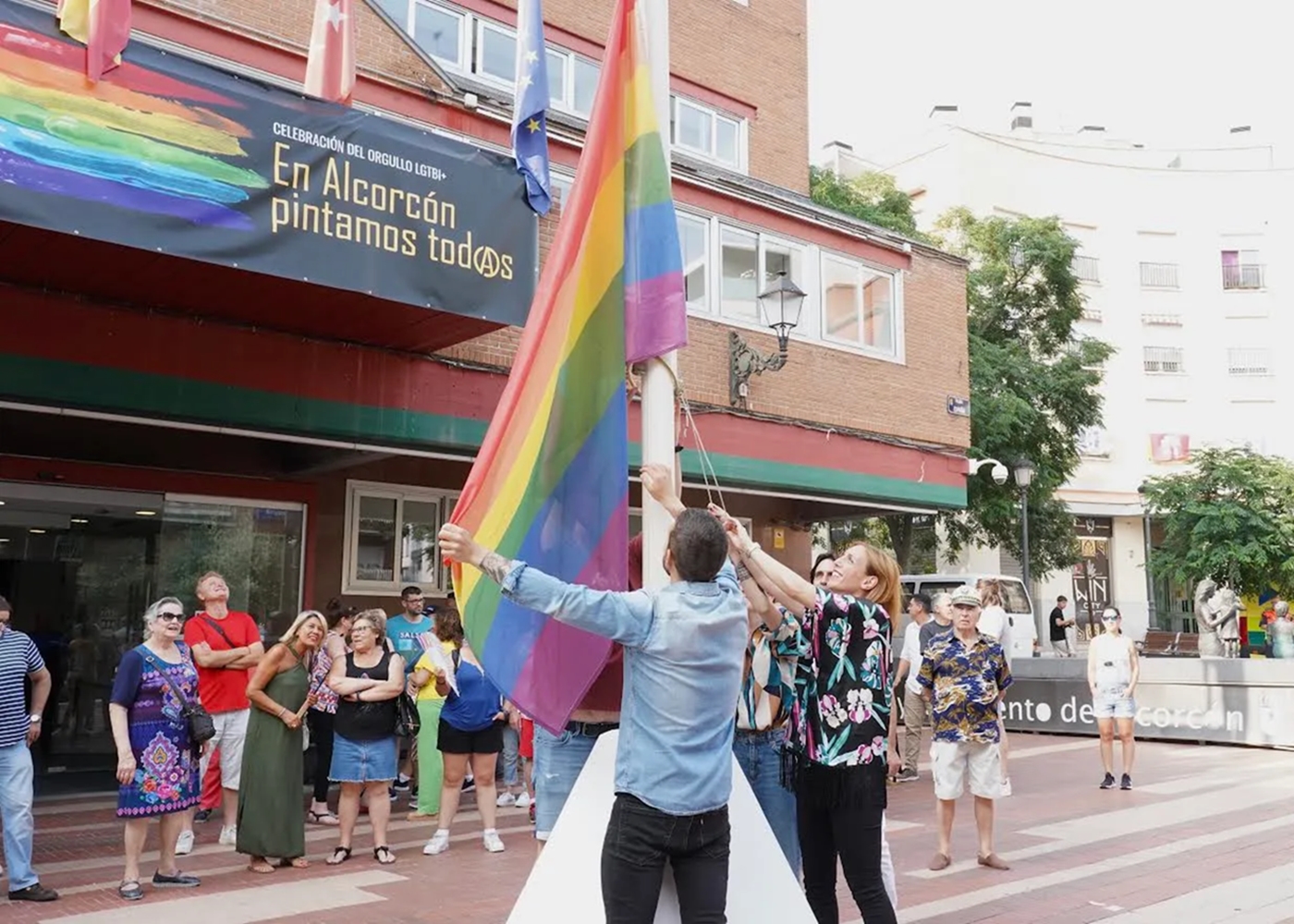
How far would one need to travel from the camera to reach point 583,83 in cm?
1611

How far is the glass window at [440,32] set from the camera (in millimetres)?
14359

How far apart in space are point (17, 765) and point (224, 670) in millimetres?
1986

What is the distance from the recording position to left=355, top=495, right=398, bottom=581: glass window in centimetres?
1216

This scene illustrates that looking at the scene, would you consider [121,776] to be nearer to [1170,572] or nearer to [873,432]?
[873,432]

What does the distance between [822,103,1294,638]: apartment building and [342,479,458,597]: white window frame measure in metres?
33.6

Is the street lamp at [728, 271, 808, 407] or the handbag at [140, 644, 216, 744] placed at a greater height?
the street lamp at [728, 271, 808, 407]

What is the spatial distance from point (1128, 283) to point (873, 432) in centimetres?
3542

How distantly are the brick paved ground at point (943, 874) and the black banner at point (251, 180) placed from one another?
4155mm

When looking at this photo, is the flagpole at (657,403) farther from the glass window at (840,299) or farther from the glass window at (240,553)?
the glass window at (840,299)

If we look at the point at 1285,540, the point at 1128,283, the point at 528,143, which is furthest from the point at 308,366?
the point at 1128,283

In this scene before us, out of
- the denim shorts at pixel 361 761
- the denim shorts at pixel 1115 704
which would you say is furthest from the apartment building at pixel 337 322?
the denim shorts at pixel 1115 704

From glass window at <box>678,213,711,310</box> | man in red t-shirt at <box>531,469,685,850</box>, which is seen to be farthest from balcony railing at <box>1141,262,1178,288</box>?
man in red t-shirt at <box>531,469,685,850</box>

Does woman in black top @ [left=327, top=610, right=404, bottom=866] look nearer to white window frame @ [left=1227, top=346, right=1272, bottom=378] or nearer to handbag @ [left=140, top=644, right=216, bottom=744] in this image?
handbag @ [left=140, top=644, right=216, bottom=744]

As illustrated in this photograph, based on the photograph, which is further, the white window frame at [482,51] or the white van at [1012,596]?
the white van at [1012,596]
